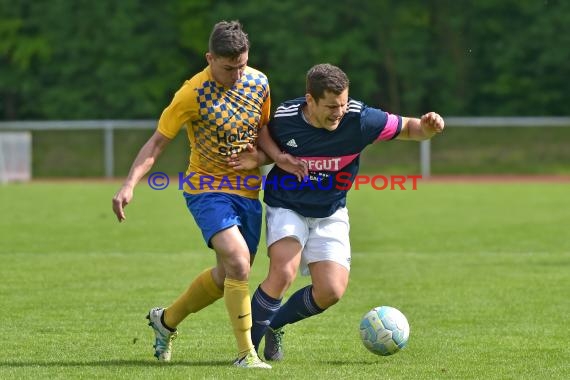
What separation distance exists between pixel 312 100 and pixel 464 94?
32578 millimetres

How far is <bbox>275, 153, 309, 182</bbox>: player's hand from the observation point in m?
6.47

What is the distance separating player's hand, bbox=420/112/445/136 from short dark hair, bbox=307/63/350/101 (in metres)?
0.49

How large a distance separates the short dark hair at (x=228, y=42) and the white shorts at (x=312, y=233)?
0.93 m

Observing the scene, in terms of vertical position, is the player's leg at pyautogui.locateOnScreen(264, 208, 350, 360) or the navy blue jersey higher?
the navy blue jersey

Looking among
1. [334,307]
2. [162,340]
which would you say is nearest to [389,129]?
[162,340]

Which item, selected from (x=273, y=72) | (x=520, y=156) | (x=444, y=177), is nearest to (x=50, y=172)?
(x=273, y=72)

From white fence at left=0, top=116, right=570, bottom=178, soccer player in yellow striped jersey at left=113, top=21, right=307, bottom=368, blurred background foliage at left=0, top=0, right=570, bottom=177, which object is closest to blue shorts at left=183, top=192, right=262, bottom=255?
soccer player in yellow striped jersey at left=113, top=21, right=307, bottom=368

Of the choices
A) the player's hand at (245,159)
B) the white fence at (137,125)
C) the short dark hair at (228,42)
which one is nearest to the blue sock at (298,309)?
the player's hand at (245,159)

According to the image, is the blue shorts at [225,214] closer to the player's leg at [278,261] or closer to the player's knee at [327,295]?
the player's leg at [278,261]

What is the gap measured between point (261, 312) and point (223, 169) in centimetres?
81

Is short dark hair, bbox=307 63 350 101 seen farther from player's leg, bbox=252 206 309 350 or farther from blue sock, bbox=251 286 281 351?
blue sock, bbox=251 286 281 351

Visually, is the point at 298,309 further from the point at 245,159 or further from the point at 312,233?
the point at 245,159

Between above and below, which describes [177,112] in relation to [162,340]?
above

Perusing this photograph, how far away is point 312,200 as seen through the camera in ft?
21.4
